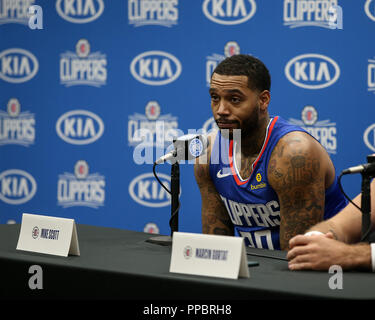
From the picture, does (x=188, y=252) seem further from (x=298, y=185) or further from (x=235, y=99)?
(x=235, y=99)

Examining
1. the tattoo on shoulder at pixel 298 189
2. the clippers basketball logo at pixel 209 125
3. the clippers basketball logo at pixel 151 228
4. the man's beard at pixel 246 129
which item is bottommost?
the clippers basketball logo at pixel 151 228

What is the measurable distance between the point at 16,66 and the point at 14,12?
0.34 meters

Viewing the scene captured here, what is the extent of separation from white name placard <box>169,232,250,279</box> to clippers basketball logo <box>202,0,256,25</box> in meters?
2.15

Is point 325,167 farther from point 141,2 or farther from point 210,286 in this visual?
point 141,2

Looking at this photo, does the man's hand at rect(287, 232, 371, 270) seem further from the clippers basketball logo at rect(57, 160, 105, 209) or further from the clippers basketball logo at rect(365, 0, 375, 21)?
the clippers basketball logo at rect(57, 160, 105, 209)

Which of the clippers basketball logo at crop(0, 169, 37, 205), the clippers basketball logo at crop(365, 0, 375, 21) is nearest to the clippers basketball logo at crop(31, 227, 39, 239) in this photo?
the clippers basketball logo at crop(0, 169, 37, 205)

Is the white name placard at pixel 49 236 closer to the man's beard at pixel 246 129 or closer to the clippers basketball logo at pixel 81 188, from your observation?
the man's beard at pixel 246 129

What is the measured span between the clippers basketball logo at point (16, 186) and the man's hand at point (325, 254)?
8.22ft

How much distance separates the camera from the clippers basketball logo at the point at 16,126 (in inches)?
132

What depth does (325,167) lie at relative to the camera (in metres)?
1.88

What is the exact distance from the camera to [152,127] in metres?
3.19

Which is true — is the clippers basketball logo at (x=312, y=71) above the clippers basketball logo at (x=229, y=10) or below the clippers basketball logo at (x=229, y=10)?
below

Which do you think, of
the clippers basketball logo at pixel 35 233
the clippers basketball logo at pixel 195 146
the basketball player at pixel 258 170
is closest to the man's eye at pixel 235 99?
the basketball player at pixel 258 170

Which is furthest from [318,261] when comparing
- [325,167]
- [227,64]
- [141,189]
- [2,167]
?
[2,167]
